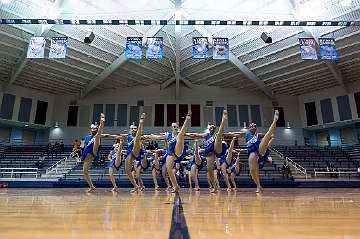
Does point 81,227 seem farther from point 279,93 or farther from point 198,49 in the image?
point 279,93

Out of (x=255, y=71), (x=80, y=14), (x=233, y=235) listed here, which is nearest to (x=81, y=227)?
(x=233, y=235)

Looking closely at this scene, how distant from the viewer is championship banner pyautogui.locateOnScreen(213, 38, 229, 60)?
14.9m

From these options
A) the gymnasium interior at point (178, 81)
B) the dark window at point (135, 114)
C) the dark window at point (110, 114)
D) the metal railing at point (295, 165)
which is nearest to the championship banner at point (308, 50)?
the gymnasium interior at point (178, 81)

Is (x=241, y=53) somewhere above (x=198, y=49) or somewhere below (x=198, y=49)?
above

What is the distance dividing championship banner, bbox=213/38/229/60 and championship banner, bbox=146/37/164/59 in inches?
111

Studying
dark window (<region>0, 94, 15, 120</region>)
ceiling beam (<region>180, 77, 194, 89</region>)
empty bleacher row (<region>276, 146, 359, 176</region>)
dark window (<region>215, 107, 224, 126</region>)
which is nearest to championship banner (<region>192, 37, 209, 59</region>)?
empty bleacher row (<region>276, 146, 359, 176</region>)

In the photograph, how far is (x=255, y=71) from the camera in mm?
22656

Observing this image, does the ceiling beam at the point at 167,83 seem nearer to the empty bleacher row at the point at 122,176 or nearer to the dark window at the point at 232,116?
the dark window at the point at 232,116

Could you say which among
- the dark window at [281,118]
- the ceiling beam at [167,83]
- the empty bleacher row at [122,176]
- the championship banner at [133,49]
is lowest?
the empty bleacher row at [122,176]

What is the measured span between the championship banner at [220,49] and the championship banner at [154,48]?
2.82m

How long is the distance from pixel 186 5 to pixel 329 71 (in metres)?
12.6

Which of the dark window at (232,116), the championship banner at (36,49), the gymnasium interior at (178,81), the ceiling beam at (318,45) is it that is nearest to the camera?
the championship banner at (36,49)

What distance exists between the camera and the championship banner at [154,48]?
1462cm

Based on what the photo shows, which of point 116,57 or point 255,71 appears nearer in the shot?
point 116,57
